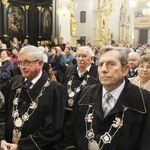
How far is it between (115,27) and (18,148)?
28.0m

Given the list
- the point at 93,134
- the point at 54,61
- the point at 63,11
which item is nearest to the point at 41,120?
the point at 93,134

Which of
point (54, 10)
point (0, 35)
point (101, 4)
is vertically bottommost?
point (0, 35)

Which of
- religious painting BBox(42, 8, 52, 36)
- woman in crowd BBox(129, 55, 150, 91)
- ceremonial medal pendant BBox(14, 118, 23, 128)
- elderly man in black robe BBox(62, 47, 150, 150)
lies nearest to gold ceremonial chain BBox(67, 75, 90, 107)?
woman in crowd BBox(129, 55, 150, 91)

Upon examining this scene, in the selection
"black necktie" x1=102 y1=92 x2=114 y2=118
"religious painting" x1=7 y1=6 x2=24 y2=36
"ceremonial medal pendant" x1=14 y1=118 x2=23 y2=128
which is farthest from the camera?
"religious painting" x1=7 y1=6 x2=24 y2=36

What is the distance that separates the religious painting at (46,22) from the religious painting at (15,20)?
146 cm

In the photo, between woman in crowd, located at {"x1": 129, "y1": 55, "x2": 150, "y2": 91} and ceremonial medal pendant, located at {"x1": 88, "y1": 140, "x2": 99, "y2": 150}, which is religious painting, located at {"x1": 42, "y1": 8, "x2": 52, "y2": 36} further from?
ceremonial medal pendant, located at {"x1": 88, "y1": 140, "x2": 99, "y2": 150}

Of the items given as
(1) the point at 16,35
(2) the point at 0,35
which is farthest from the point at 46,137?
(1) the point at 16,35

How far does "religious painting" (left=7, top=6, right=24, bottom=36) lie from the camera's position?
1588cm

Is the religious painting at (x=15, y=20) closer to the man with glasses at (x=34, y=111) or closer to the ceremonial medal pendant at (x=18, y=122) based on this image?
the man with glasses at (x=34, y=111)

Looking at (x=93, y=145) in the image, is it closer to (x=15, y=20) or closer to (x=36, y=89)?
(x=36, y=89)

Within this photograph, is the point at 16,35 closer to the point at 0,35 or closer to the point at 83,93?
the point at 0,35

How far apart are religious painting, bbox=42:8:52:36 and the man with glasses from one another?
13.8 m

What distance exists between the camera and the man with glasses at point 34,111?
9.50 ft

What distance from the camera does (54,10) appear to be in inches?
613
